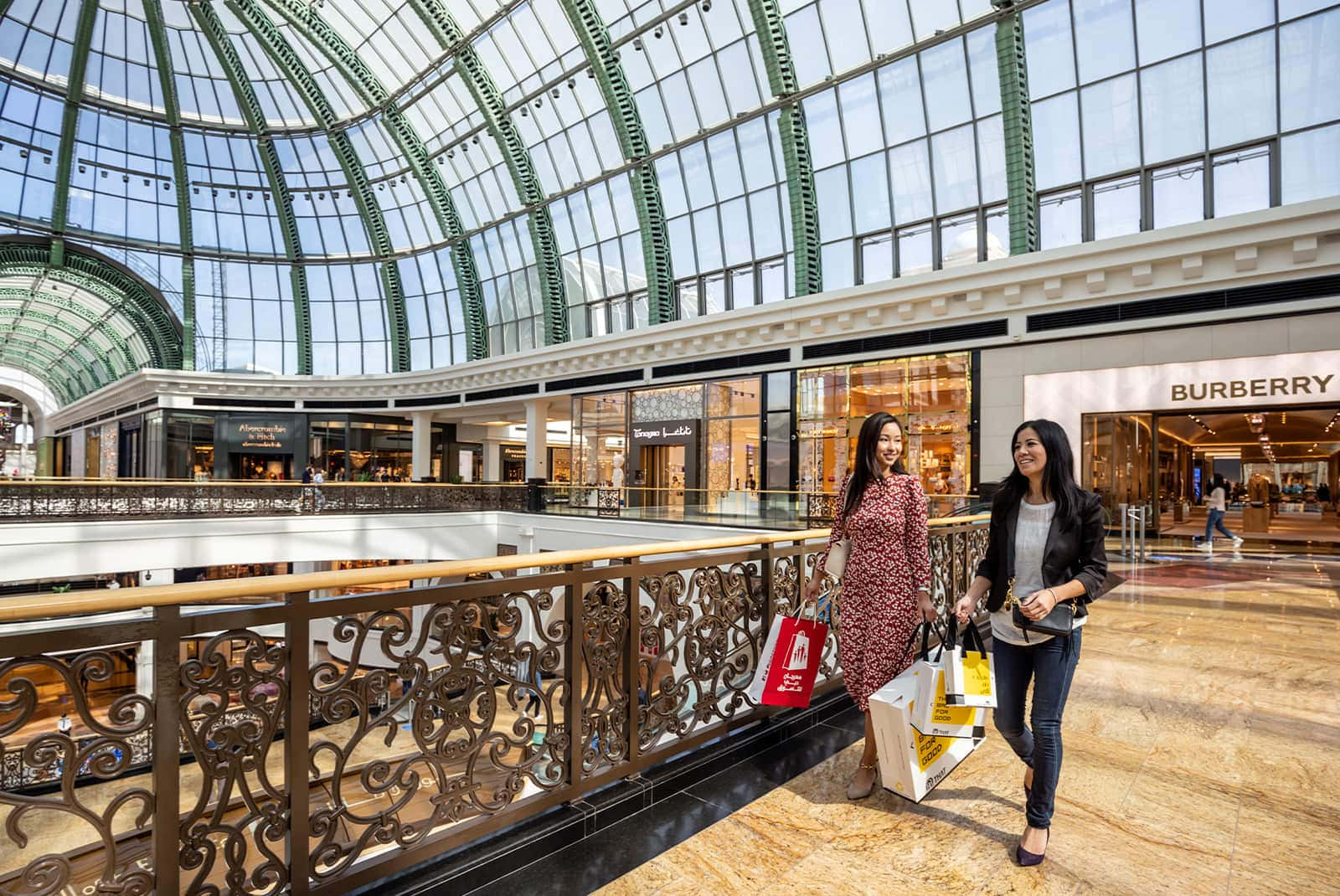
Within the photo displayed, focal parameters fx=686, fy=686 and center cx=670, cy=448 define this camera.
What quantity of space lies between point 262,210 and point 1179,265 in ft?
106

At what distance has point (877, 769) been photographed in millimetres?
3424

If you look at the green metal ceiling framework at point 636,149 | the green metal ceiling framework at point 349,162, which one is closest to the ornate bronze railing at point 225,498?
the green metal ceiling framework at point 636,149

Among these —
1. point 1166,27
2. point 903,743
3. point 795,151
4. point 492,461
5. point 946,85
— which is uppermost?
point 946,85

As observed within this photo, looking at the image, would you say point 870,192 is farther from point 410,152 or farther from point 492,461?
point 492,461

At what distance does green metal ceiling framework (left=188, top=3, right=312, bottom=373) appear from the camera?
2269 cm

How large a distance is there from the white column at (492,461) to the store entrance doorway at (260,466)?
28.1ft

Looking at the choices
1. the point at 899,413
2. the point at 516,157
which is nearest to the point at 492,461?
the point at 516,157

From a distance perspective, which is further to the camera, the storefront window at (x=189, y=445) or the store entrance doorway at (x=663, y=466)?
the storefront window at (x=189, y=445)

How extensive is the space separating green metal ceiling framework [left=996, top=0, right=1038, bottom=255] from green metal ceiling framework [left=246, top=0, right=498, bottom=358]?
18.0 m

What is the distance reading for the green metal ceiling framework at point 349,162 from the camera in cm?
2116

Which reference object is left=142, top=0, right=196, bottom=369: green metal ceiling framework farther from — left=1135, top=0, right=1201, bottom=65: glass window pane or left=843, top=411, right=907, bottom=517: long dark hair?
left=843, top=411, right=907, bottom=517: long dark hair

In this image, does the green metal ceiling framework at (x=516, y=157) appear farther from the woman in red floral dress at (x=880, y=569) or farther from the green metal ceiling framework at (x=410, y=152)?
the woman in red floral dress at (x=880, y=569)

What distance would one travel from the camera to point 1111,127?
1275 cm

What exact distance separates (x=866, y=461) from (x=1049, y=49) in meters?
13.8
